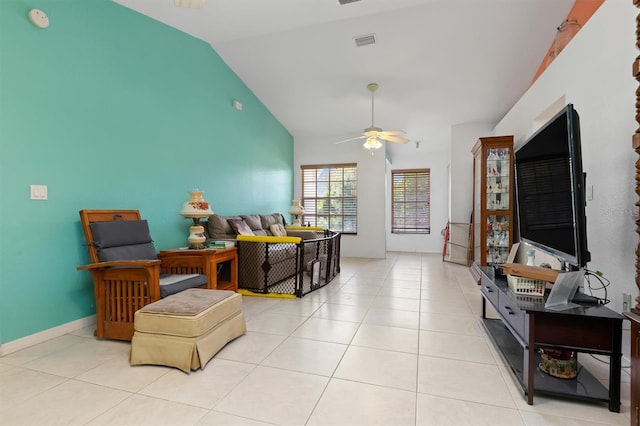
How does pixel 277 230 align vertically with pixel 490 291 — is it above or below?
above

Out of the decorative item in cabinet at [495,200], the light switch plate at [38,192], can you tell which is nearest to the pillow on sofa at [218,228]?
the light switch plate at [38,192]

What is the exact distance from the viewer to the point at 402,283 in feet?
15.0

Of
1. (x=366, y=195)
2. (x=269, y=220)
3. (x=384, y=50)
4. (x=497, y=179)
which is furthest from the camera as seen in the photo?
(x=366, y=195)

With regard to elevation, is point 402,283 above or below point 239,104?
below

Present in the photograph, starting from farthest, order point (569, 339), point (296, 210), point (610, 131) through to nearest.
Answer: point (296, 210)
point (610, 131)
point (569, 339)

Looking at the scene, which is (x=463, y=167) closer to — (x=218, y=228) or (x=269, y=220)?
(x=269, y=220)

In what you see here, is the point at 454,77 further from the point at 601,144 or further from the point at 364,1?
the point at 601,144

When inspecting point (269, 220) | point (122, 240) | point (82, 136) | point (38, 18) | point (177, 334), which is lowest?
point (177, 334)

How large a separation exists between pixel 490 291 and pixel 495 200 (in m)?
2.65

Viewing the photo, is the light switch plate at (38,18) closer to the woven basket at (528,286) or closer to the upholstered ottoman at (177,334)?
the upholstered ottoman at (177,334)

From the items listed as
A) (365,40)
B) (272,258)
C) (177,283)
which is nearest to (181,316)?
(177,283)

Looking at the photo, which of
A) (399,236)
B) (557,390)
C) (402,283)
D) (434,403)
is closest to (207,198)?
(402,283)

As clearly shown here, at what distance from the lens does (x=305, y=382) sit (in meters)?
1.92

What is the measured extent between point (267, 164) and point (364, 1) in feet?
11.6
